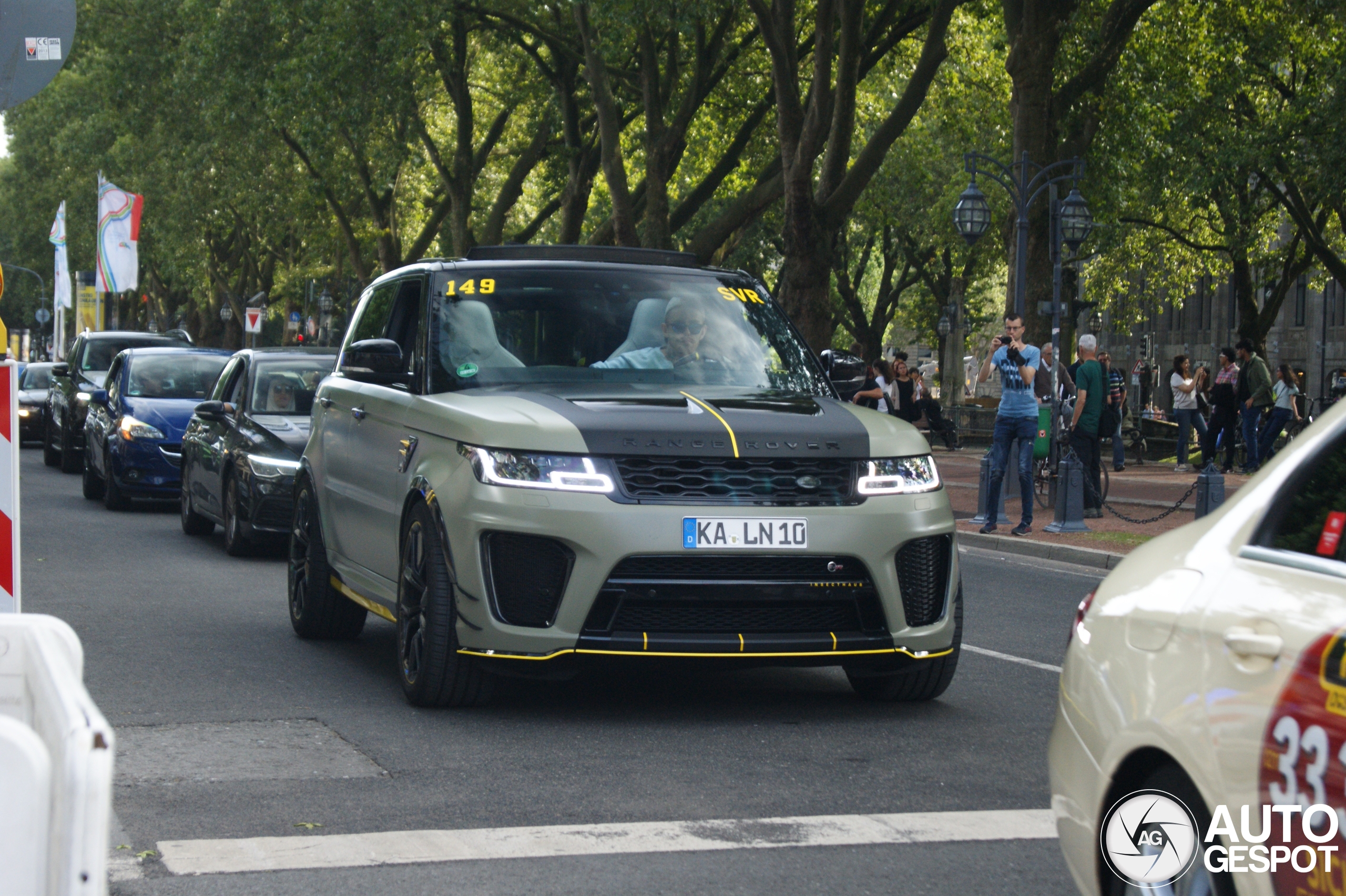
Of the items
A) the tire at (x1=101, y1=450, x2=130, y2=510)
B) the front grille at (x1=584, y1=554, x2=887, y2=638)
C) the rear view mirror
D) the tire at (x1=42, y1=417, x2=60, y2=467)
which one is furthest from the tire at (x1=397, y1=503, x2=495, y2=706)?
the tire at (x1=42, y1=417, x2=60, y2=467)

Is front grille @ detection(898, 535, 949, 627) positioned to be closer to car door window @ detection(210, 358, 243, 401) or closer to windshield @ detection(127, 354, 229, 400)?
car door window @ detection(210, 358, 243, 401)

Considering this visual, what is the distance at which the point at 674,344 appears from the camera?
25.4 feet

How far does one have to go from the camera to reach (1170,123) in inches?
1325

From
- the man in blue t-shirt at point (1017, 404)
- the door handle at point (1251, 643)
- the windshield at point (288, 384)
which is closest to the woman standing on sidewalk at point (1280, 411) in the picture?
the man in blue t-shirt at point (1017, 404)

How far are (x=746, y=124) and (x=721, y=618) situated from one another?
27.9m

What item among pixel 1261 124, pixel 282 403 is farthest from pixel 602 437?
pixel 1261 124

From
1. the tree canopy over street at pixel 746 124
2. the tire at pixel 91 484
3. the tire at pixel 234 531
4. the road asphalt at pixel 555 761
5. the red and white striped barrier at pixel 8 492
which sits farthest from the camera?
the tree canopy over street at pixel 746 124

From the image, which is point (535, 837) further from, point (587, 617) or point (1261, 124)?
point (1261, 124)

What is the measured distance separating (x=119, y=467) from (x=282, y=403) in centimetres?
384

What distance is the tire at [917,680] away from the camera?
7137mm

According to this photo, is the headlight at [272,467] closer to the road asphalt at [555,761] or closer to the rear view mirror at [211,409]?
the rear view mirror at [211,409]

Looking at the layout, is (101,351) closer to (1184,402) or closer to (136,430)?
(136,430)

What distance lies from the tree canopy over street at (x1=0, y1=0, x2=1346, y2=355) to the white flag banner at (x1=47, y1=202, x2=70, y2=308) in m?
2.89

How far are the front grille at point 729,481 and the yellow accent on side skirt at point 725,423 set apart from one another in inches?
1.7
